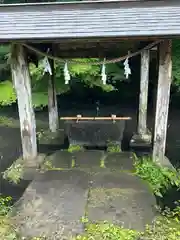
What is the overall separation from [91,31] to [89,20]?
532mm

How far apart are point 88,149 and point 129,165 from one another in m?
1.30

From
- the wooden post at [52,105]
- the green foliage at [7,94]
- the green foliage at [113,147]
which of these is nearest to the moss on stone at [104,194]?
the green foliage at [113,147]

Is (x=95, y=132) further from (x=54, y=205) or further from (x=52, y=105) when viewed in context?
(x=54, y=205)

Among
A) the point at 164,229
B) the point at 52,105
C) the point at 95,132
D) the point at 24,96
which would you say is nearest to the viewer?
the point at 164,229

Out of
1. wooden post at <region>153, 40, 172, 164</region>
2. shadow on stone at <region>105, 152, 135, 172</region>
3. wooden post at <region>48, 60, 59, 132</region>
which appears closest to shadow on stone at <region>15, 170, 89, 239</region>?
shadow on stone at <region>105, 152, 135, 172</region>

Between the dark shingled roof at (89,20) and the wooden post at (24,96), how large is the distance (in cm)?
60

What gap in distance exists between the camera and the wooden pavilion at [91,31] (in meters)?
4.77

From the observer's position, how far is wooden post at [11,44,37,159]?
5557 millimetres

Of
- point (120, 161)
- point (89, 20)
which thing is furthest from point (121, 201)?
point (89, 20)

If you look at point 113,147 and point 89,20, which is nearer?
point 89,20

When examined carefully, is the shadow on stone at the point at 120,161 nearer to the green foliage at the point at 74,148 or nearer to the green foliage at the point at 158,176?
the green foliage at the point at 158,176

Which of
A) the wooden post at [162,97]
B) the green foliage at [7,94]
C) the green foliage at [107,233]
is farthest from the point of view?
→ the green foliage at [7,94]

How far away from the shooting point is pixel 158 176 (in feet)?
17.9

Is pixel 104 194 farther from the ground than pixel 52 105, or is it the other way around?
pixel 52 105
